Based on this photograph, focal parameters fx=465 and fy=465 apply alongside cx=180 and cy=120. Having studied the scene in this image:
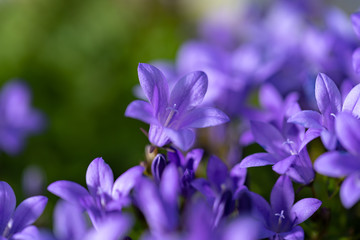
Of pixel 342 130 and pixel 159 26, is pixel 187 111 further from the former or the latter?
pixel 159 26

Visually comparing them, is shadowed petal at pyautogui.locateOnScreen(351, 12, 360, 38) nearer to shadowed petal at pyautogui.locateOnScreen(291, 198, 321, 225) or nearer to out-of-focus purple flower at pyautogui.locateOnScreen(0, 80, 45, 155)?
shadowed petal at pyautogui.locateOnScreen(291, 198, 321, 225)

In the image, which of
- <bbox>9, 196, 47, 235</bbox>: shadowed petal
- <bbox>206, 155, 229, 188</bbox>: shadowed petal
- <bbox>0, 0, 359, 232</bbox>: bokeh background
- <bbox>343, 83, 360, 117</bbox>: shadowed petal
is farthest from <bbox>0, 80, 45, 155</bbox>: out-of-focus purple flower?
<bbox>343, 83, 360, 117</bbox>: shadowed petal

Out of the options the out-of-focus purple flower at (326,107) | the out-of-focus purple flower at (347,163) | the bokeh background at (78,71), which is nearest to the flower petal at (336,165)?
the out-of-focus purple flower at (347,163)

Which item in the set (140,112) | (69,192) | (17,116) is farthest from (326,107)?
(17,116)

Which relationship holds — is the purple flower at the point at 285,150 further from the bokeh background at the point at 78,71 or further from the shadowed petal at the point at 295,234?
the bokeh background at the point at 78,71

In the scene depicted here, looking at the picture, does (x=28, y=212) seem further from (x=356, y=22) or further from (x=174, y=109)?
(x=356, y=22)

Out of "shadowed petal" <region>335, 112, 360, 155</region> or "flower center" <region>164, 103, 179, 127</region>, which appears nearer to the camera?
"shadowed petal" <region>335, 112, 360, 155</region>
